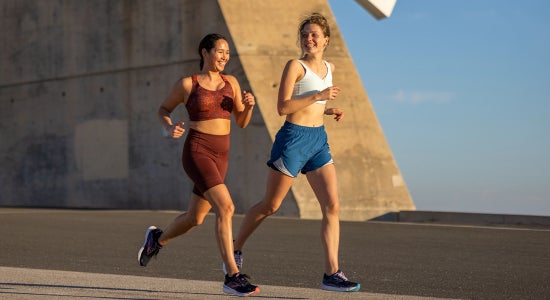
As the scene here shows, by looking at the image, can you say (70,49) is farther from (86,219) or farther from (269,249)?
(269,249)

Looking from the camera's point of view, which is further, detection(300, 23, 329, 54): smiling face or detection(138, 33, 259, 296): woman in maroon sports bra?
detection(300, 23, 329, 54): smiling face

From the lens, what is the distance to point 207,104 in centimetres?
694

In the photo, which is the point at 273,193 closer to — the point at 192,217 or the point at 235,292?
the point at 192,217

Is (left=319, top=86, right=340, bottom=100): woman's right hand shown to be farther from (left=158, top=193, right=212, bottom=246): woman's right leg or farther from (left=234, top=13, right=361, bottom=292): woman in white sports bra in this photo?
(left=158, top=193, right=212, bottom=246): woman's right leg

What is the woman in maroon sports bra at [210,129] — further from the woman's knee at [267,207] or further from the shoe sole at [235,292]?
the woman's knee at [267,207]

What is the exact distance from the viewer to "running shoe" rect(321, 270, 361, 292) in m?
6.66

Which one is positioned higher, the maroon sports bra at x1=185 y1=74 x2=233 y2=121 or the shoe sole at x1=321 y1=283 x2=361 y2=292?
the maroon sports bra at x1=185 y1=74 x2=233 y2=121

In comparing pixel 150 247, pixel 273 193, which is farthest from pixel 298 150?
pixel 150 247

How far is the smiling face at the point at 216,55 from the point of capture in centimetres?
701

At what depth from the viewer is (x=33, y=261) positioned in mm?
9797

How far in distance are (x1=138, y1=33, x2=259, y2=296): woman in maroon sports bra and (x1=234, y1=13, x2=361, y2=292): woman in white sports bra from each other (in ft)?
1.01

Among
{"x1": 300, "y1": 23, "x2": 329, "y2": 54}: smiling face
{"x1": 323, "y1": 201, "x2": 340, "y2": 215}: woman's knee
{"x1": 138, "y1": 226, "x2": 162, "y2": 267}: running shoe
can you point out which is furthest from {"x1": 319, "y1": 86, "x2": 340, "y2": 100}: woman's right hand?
{"x1": 138, "y1": 226, "x2": 162, "y2": 267}: running shoe

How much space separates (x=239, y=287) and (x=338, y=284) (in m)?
0.67

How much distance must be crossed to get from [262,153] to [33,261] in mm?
9984
